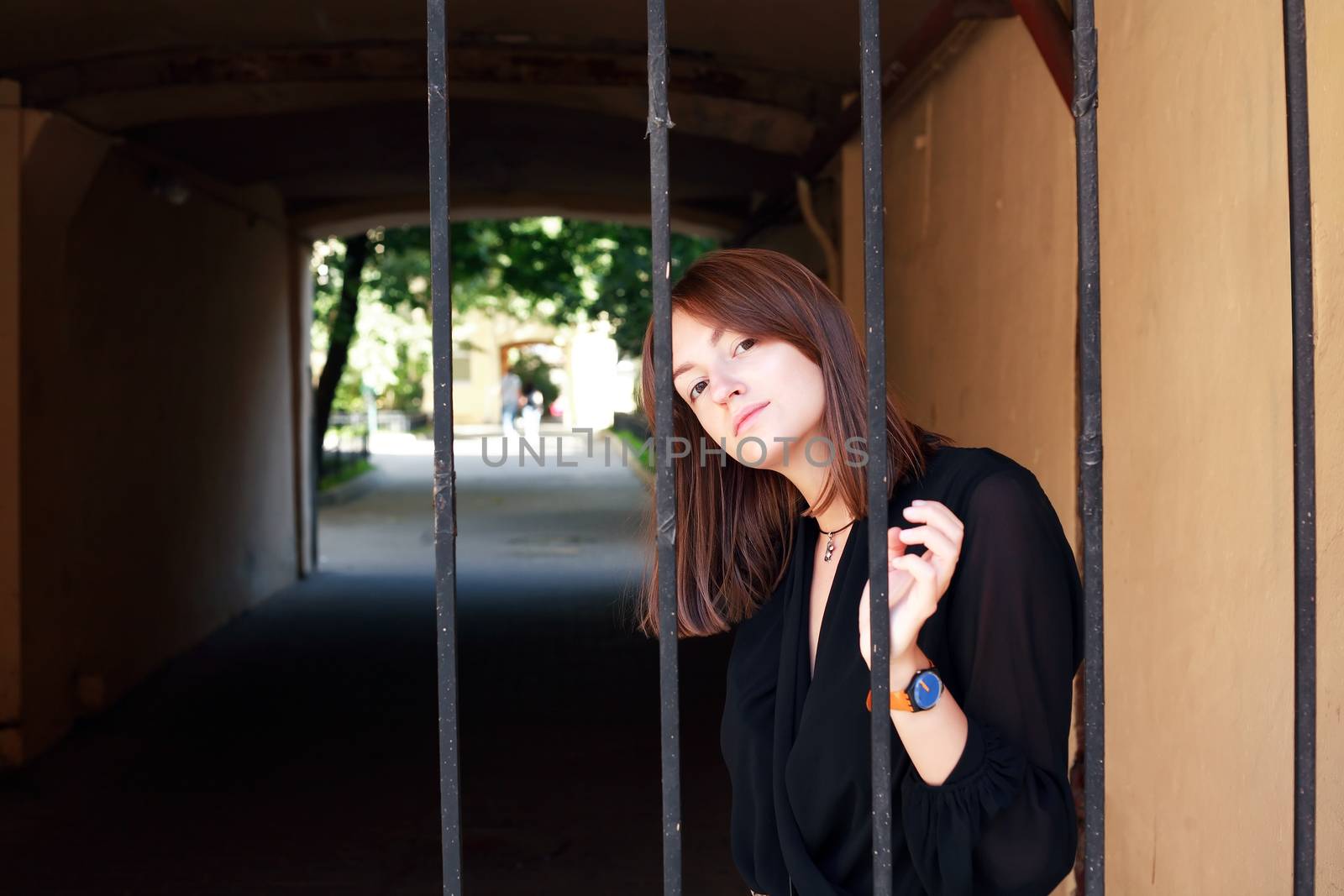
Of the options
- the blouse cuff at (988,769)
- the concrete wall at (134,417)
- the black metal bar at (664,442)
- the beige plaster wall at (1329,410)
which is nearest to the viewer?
the blouse cuff at (988,769)

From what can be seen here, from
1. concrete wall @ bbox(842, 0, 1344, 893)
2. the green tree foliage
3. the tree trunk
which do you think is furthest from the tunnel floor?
the green tree foliage

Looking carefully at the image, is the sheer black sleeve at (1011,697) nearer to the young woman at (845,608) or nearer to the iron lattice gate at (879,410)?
the young woman at (845,608)

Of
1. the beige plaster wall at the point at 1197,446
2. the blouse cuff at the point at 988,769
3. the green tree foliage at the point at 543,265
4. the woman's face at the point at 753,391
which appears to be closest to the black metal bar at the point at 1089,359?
the blouse cuff at the point at 988,769

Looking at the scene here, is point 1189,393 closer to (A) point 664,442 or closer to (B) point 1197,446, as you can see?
(B) point 1197,446

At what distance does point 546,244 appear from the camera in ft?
51.4

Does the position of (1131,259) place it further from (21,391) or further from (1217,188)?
(21,391)

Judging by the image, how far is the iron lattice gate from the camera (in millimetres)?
1615

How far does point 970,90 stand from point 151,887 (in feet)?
12.6

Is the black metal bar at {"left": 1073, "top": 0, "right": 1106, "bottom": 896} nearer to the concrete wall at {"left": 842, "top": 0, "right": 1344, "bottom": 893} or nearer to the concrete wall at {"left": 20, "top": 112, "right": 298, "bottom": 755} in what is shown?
the concrete wall at {"left": 842, "top": 0, "right": 1344, "bottom": 893}

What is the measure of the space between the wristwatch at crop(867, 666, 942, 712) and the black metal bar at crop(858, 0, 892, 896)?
0.02 meters

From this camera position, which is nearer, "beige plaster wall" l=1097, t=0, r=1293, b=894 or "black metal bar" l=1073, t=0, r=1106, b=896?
"black metal bar" l=1073, t=0, r=1106, b=896

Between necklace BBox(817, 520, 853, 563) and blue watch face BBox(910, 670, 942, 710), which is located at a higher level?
necklace BBox(817, 520, 853, 563)

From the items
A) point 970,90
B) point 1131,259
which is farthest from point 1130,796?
point 970,90

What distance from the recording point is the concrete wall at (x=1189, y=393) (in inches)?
84.9
